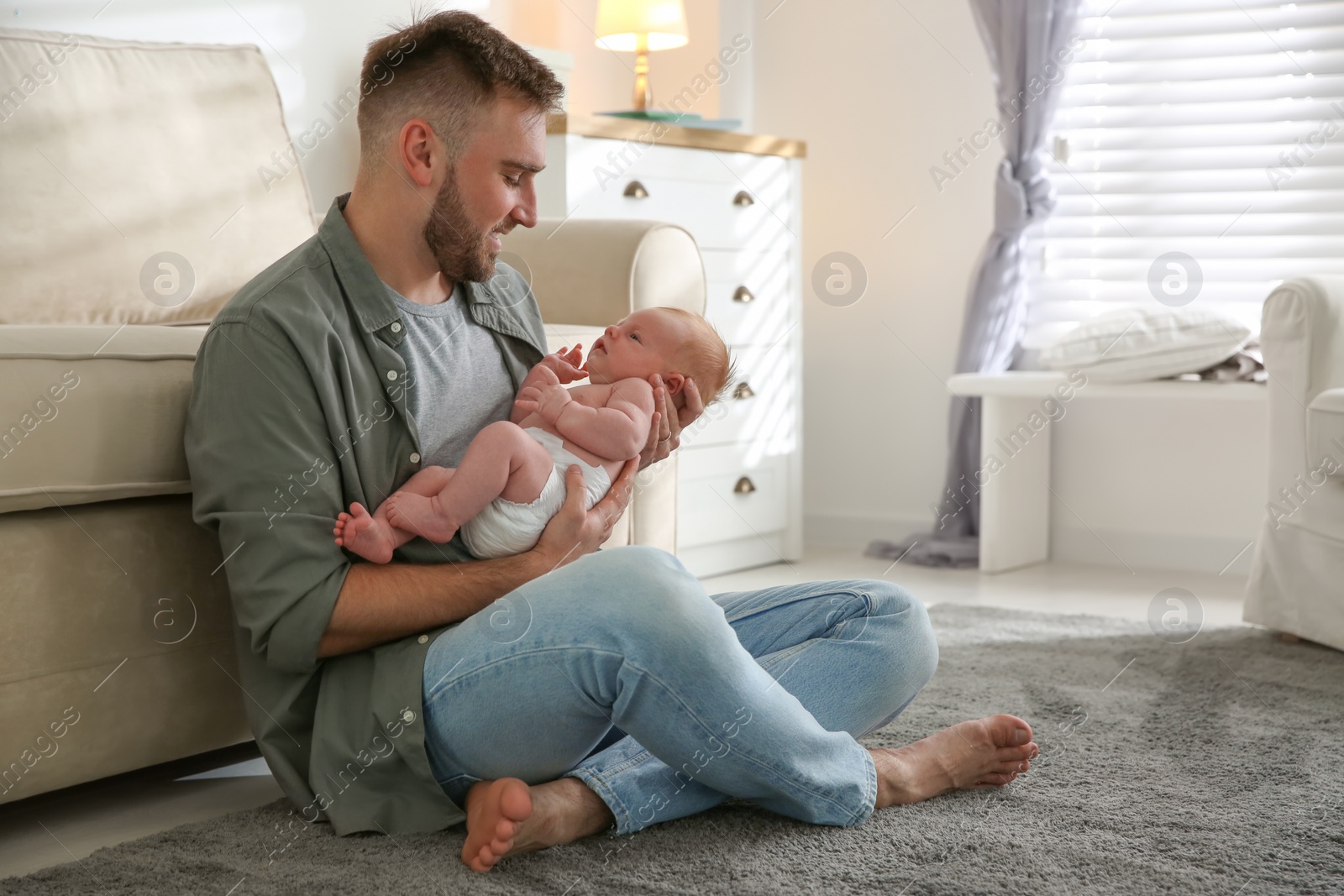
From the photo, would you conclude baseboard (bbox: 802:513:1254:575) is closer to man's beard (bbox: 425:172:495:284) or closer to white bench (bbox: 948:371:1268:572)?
white bench (bbox: 948:371:1268:572)

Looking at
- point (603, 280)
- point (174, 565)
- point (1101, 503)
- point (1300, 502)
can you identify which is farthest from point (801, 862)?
point (1101, 503)

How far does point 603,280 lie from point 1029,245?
170cm

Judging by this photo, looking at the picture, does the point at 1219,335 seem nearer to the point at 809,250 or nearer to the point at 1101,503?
the point at 1101,503

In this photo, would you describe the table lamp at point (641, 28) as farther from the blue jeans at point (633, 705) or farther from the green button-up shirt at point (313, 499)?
the blue jeans at point (633, 705)

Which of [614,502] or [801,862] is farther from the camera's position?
[614,502]

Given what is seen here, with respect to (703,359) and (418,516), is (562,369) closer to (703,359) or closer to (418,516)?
(703,359)

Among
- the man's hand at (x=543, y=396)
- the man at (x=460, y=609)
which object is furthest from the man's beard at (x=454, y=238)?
the man's hand at (x=543, y=396)

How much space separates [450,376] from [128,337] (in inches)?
13.5

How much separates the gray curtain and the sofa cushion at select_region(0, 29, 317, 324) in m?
1.78

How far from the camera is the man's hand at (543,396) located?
1361mm

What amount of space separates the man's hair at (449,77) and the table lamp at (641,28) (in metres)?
1.80

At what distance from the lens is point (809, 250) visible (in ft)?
12.1

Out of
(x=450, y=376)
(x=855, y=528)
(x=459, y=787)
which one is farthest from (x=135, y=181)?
(x=855, y=528)

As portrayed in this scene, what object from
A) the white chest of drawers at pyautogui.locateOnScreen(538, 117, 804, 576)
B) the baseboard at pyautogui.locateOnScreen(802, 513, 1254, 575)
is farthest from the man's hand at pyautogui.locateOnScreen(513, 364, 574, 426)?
the baseboard at pyautogui.locateOnScreen(802, 513, 1254, 575)
